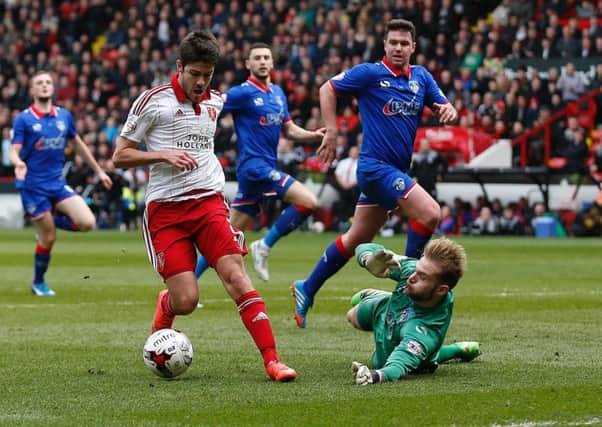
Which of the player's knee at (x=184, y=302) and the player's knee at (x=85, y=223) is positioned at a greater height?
the player's knee at (x=184, y=302)

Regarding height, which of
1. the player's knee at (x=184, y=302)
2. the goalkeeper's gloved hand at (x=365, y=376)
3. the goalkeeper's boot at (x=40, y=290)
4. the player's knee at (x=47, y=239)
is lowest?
the goalkeeper's boot at (x=40, y=290)

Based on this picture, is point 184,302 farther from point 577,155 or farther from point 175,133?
point 577,155

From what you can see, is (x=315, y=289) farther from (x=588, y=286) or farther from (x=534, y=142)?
(x=534, y=142)

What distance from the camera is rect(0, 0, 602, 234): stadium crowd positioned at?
2812cm

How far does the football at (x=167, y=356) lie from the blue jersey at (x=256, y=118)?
6.46m

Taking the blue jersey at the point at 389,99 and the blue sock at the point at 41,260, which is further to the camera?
the blue sock at the point at 41,260

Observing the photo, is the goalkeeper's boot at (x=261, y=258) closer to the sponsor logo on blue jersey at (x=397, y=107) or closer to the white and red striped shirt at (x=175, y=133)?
the sponsor logo on blue jersey at (x=397, y=107)

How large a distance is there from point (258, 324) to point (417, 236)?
2.74 metres

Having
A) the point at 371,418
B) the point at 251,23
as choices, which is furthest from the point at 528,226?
the point at 371,418

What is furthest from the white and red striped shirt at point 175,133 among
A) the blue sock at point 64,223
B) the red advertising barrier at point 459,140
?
the red advertising barrier at point 459,140

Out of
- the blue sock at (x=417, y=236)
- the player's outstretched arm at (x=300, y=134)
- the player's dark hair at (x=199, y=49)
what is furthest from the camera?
the player's outstretched arm at (x=300, y=134)

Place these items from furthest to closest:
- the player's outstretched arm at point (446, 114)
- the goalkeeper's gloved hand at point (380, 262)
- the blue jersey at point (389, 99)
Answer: the blue jersey at point (389, 99)
the player's outstretched arm at point (446, 114)
the goalkeeper's gloved hand at point (380, 262)

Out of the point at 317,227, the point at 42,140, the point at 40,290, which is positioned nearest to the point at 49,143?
the point at 42,140

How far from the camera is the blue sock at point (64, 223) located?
1490 cm
